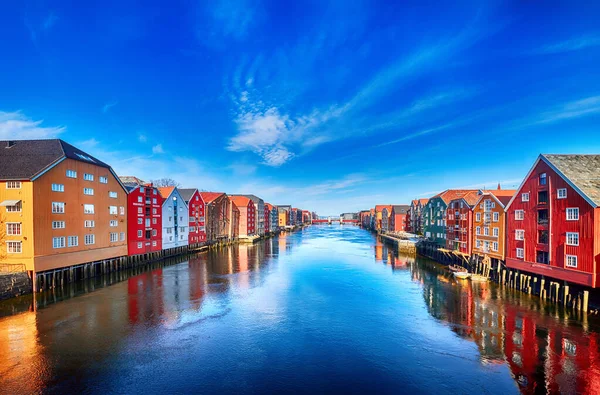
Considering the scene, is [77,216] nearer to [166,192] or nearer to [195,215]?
[166,192]

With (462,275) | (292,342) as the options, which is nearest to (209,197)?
(462,275)

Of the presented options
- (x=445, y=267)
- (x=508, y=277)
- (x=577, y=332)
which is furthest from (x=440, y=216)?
(x=577, y=332)

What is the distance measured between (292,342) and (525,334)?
14.8 metres

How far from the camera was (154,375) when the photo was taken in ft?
47.5

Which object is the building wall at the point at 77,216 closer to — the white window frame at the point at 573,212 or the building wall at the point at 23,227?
the building wall at the point at 23,227

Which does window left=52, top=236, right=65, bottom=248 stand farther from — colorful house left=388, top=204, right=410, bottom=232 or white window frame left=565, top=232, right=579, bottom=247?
colorful house left=388, top=204, right=410, bottom=232

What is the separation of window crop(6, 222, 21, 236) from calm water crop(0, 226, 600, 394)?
627 cm

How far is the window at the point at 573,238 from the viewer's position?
24728mm

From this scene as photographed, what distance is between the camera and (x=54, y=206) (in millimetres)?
30578

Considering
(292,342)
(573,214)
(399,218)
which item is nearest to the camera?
(292,342)

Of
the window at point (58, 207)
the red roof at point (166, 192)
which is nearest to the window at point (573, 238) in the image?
the window at point (58, 207)

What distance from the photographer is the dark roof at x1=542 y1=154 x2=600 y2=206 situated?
24422 mm

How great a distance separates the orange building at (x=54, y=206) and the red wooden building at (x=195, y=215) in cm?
2295

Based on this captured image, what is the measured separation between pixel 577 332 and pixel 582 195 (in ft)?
34.6
